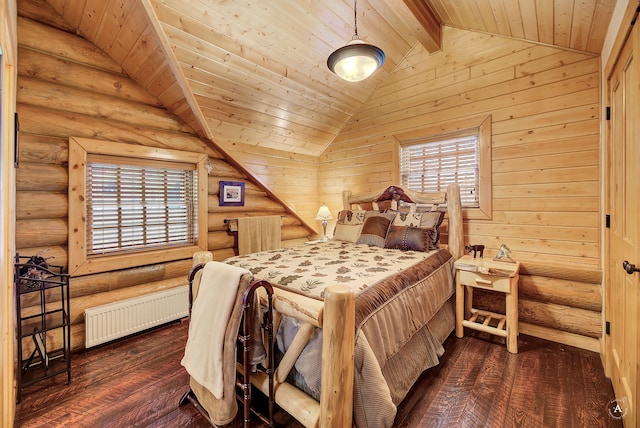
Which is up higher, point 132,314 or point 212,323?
point 212,323

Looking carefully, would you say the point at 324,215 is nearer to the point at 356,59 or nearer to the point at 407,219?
the point at 407,219

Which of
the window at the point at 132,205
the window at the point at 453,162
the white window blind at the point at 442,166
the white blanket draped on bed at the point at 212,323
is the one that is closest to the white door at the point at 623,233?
the window at the point at 453,162

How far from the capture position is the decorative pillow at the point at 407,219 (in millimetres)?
3060

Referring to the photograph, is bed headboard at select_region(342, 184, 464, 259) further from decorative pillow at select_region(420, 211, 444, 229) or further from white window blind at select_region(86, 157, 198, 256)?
white window blind at select_region(86, 157, 198, 256)

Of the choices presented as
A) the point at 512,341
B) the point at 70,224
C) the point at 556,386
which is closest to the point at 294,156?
the point at 70,224

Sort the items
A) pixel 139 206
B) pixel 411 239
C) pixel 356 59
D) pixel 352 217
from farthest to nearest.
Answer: pixel 352 217 < pixel 139 206 < pixel 411 239 < pixel 356 59

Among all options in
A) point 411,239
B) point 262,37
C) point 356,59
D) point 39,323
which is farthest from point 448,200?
point 39,323

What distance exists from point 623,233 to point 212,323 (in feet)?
7.94

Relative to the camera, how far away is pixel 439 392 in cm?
189

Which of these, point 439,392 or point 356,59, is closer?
point 439,392

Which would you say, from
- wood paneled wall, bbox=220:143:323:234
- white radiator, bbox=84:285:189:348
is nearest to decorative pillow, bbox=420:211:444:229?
wood paneled wall, bbox=220:143:323:234

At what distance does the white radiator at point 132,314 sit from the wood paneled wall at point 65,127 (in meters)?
0.16

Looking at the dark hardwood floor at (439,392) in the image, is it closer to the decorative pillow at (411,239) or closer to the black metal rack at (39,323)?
the black metal rack at (39,323)

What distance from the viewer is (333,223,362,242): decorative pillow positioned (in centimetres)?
347
